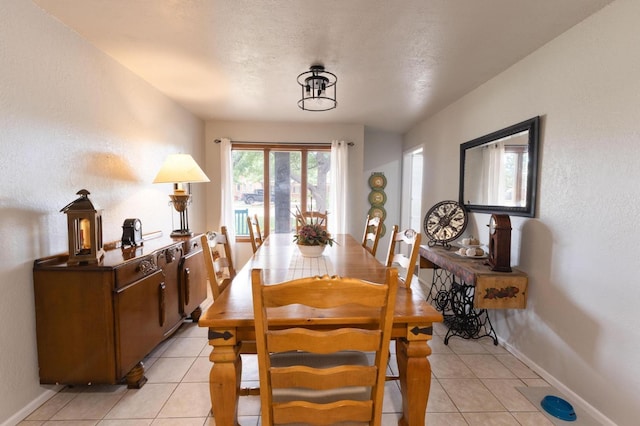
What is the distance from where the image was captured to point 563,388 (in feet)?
6.54

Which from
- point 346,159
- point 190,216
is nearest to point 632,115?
point 346,159

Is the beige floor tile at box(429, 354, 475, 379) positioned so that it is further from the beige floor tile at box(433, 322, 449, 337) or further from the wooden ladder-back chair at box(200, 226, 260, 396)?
the wooden ladder-back chair at box(200, 226, 260, 396)

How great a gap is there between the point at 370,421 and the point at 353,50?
2305 mm

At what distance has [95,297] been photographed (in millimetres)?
1759

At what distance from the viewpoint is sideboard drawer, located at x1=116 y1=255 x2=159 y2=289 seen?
1.83 meters

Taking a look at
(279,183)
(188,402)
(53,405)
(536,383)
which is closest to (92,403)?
(53,405)

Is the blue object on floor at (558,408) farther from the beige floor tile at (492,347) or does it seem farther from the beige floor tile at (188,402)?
the beige floor tile at (188,402)

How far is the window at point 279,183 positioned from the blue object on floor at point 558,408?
3549 mm

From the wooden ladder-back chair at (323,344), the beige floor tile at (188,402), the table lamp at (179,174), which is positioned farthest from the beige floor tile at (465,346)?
the table lamp at (179,174)

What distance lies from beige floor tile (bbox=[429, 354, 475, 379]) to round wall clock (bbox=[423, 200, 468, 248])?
1.14 m

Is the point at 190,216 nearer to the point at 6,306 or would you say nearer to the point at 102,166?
the point at 102,166

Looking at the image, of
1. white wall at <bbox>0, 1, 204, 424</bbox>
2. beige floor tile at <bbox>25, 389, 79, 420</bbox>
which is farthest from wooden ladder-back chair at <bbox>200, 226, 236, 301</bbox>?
beige floor tile at <bbox>25, 389, 79, 420</bbox>

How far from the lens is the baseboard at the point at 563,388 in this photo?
1.72 metres

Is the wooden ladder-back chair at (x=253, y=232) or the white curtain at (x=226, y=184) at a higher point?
the white curtain at (x=226, y=184)
